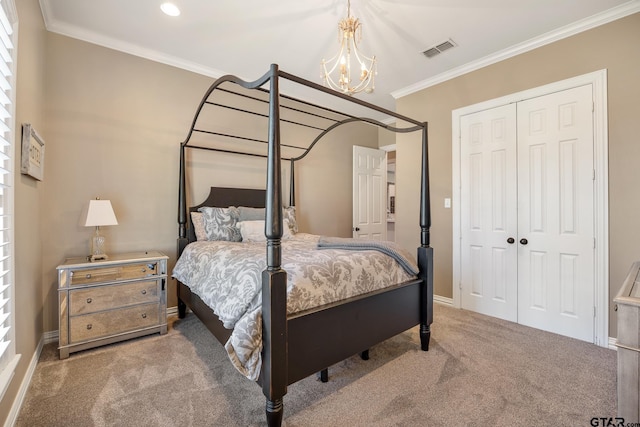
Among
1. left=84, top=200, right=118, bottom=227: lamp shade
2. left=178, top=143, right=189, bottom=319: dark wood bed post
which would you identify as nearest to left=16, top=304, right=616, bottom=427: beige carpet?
left=178, top=143, right=189, bottom=319: dark wood bed post

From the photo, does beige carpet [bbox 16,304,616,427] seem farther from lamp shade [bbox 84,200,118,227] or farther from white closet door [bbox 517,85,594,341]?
lamp shade [bbox 84,200,118,227]

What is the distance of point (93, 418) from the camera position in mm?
1520

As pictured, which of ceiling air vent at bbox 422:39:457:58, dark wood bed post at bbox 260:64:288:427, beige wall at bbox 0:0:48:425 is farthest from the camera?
ceiling air vent at bbox 422:39:457:58

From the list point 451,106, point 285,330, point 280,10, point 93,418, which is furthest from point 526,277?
point 93,418

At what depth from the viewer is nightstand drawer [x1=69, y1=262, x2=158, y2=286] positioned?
221 cm

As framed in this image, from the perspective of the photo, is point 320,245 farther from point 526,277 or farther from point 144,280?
point 526,277

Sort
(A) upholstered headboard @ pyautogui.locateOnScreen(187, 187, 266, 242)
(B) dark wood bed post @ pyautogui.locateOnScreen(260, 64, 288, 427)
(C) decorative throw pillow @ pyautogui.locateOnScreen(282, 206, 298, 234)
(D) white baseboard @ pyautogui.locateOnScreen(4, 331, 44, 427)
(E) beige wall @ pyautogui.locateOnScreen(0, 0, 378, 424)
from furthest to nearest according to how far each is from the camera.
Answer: (C) decorative throw pillow @ pyautogui.locateOnScreen(282, 206, 298, 234), (A) upholstered headboard @ pyautogui.locateOnScreen(187, 187, 266, 242), (E) beige wall @ pyautogui.locateOnScreen(0, 0, 378, 424), (D) white baseboard @ pyautogui.locateOnScreen(4, 331, 44, 427), (B) dark wood bed post @ pyautogui.locateOnScreen(260, 64, 288, 427)

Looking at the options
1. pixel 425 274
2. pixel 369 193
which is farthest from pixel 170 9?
→ pixel 369 193

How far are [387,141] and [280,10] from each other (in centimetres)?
308

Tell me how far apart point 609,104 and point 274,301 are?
3128 millimetres

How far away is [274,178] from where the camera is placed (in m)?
1.35

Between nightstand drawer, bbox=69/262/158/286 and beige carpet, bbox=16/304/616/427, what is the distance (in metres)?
0.56

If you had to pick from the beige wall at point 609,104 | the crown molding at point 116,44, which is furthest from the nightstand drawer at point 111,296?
the beige wall at point 609,104

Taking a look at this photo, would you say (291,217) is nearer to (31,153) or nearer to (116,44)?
(31,153)
